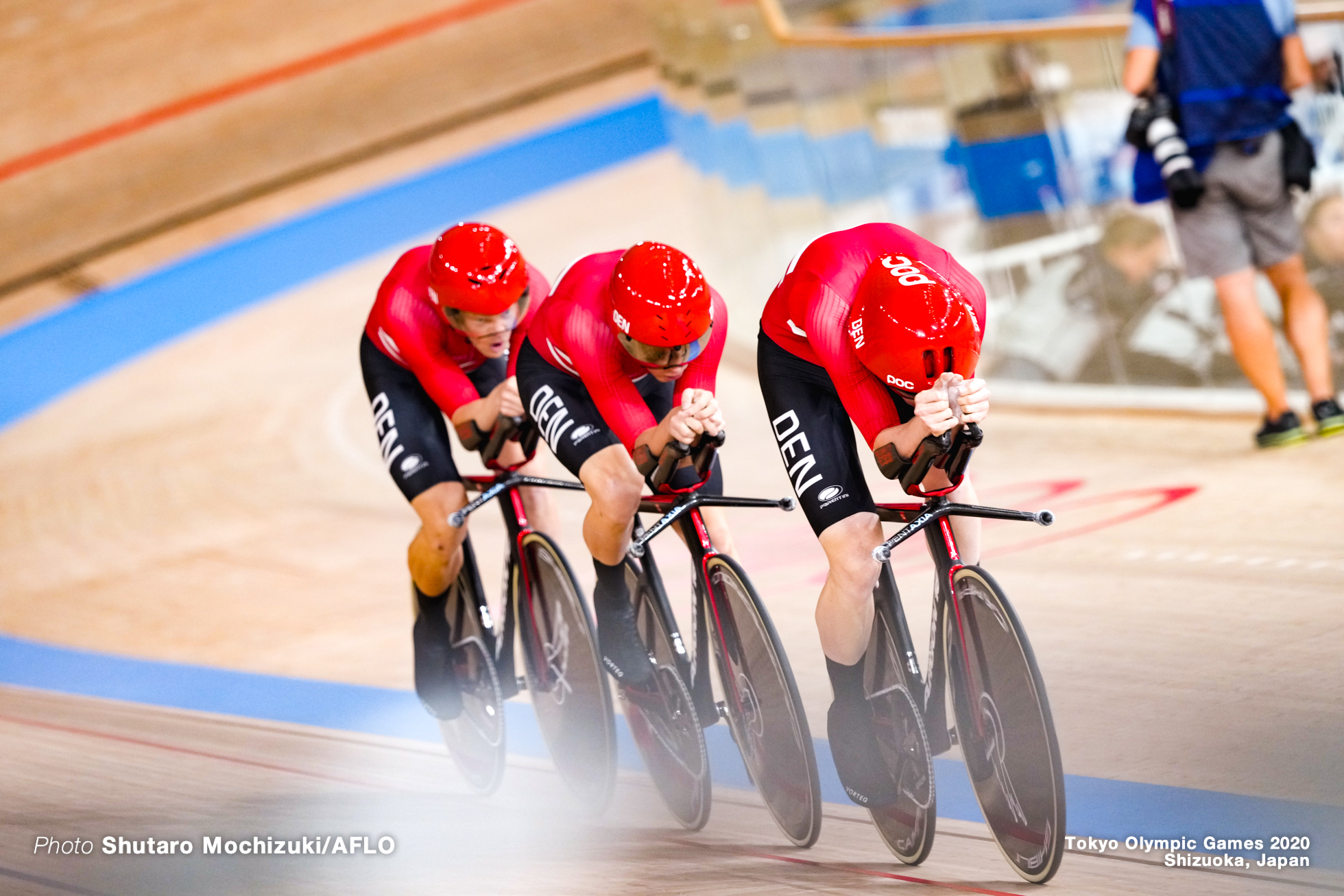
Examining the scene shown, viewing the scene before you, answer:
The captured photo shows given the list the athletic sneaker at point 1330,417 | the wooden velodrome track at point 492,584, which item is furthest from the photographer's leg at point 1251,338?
the wooden velodrome track at point 492,584

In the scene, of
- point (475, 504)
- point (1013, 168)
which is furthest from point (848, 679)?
point (1013, 168)

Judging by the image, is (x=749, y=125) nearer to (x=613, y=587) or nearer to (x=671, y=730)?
(x=613, y=587)

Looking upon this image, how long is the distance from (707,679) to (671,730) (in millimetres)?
165

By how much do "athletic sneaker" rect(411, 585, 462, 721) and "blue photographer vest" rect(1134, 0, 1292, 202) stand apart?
123 inches

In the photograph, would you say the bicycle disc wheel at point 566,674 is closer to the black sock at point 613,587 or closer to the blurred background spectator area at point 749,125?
the black sock at point 613,587

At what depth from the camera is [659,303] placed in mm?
2598

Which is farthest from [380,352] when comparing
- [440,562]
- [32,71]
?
[32,71]

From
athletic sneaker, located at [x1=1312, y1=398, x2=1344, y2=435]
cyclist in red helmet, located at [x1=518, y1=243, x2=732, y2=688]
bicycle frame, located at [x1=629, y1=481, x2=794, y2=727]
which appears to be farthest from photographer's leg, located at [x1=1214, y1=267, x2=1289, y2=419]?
bicycle frame, located at [x1=629, y1=481, x2=794, y2=727]

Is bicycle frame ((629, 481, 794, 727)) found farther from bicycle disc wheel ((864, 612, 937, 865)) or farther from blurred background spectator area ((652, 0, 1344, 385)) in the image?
blurred background spectator area ((652, 0, 1344, 385))

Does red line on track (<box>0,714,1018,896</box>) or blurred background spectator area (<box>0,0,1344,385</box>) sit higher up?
blurred background spectator area (<box>0,0,1344,385</box>)

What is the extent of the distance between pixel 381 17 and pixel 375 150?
1.85 m

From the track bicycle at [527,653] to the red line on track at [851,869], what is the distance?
0.40m

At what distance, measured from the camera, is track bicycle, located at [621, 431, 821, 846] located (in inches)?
109

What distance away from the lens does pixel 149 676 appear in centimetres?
495
